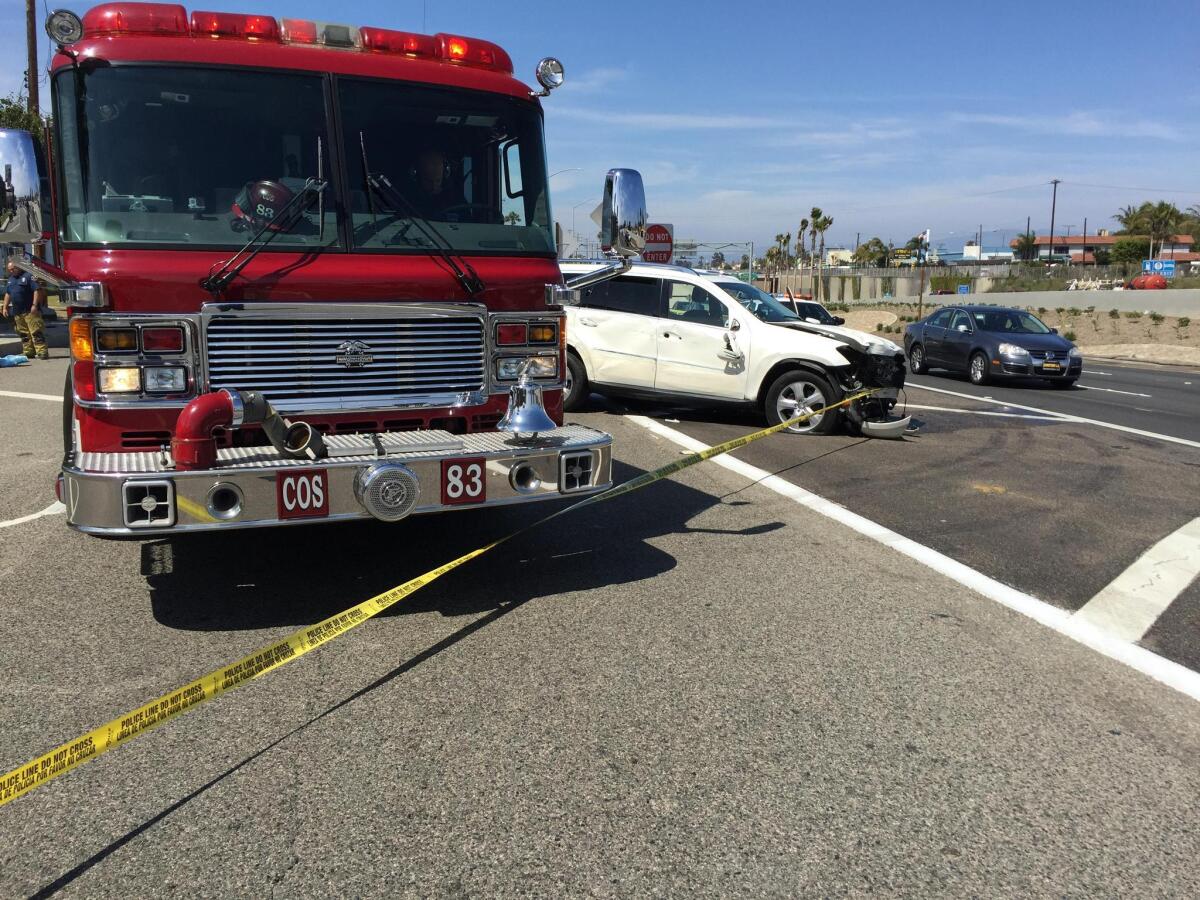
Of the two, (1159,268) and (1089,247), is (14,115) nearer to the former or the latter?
(1159,268)

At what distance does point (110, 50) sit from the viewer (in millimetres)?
4625

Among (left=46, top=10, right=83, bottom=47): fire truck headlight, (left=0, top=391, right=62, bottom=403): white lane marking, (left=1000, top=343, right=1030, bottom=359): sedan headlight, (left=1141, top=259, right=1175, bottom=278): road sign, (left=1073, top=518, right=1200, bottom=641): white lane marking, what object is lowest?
(left=1073, top=518, right=1200, bottom=641): white lane marking

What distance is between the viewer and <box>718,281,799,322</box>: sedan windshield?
1112cm

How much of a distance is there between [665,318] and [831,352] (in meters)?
1.97

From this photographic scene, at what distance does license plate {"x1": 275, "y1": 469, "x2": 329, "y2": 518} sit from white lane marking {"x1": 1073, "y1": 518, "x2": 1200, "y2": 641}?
3.66 m

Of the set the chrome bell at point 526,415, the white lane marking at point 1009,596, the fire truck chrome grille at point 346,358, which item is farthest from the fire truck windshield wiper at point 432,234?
the white lane marking at point 1009,596

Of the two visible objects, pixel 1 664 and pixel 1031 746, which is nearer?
pixel 1031 746

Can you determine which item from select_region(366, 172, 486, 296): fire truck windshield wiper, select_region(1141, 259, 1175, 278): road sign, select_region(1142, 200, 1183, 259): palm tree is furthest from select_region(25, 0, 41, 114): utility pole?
select_region(1142, 200, 1183, 259): palm tree

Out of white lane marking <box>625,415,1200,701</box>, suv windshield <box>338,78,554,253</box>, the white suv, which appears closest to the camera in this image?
white lane marking <box>625,415,1200,701</box>

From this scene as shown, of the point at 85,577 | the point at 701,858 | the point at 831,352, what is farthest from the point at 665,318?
the point at 701,858

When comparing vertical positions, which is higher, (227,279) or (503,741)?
(227,279)

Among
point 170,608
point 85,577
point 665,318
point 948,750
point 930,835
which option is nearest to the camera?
point 930,835

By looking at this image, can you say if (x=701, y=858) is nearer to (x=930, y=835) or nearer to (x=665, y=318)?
(x=930, y=835)

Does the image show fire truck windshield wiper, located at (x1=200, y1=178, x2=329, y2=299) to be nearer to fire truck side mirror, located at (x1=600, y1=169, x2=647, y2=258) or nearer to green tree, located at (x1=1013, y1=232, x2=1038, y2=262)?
fire truck side mirror, located at (x1=600, y1=169, x2=647, y2=258)
